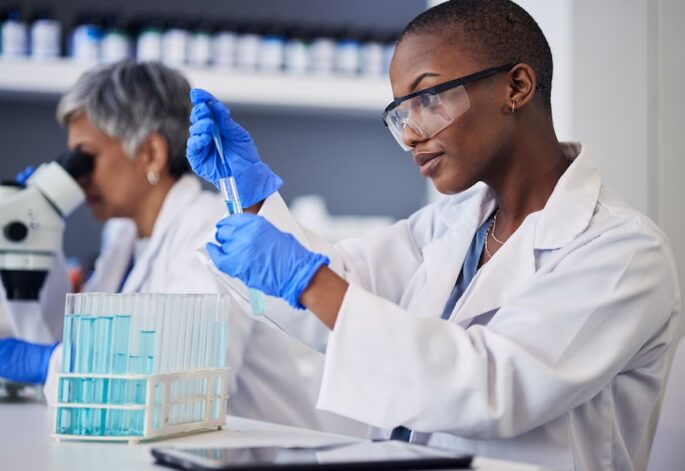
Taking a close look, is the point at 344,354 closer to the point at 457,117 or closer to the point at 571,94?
the point at 457,117

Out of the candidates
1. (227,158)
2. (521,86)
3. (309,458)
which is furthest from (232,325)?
(309,458)

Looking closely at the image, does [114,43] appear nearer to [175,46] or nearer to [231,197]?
[175,46]

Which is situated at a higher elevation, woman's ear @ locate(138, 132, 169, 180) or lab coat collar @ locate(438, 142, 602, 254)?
woman's ear @ locate(138, 132, 169, 180)

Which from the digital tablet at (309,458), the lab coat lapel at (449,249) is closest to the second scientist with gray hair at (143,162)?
the lab coat lapel at (449,249)

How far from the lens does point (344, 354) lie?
123 centimetres

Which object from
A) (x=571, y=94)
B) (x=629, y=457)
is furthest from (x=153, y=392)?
(x=571, y=94)

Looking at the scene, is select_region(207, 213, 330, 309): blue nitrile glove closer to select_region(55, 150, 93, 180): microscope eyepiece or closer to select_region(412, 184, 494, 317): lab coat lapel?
select_region(412, 184, 494, 317): lab coat lapel

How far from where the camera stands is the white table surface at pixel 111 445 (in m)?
1.04

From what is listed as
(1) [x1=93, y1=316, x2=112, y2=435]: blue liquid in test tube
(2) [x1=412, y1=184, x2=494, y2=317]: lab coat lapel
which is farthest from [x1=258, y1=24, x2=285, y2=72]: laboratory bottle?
(1) [x1=93, y1=316, x2=112, y2=435]: blue liquid in test tube

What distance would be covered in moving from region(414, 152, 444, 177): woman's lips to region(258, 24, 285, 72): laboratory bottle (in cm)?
187

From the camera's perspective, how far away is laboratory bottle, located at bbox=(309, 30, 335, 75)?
3.36 m

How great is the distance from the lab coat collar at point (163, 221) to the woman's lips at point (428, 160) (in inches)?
37.9

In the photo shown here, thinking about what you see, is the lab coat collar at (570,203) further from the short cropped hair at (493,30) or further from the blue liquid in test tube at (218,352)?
the blue liquid in test tube at (218,352)

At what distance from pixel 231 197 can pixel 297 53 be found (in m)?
2.01
